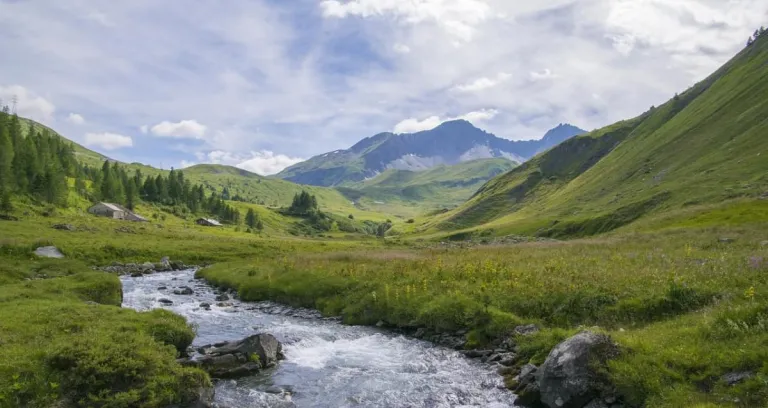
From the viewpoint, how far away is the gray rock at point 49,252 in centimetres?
4844

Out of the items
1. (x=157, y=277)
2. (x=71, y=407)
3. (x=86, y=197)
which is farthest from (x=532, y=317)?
(x=86, y=197)

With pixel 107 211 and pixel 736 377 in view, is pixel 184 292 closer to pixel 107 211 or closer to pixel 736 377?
pixel 736 377

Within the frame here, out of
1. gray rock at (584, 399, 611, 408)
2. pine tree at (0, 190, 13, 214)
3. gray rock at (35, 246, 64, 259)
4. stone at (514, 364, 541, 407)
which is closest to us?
gray rock at (584, 399, 611, 408)

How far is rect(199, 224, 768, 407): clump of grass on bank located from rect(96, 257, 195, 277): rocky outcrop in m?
15.4

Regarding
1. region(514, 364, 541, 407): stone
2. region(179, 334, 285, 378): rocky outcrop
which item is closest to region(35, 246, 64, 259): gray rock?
region(179, 334, 285, 378): rocky outcrop

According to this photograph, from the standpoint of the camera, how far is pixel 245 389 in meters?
18.7

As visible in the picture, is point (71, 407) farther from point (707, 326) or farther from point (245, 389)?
point (707, 326)

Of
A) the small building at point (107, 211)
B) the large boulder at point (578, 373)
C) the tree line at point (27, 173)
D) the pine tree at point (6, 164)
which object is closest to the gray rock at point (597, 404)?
the large boulder at point (578, 373)

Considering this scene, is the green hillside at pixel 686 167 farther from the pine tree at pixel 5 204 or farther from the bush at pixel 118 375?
the pine tree at pixel 5 204

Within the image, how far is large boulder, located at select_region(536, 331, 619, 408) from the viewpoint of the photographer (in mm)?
15750

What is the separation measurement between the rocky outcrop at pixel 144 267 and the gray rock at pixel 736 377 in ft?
182

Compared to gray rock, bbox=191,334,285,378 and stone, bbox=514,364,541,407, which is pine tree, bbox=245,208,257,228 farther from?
stone, bbox=514,364,541,407

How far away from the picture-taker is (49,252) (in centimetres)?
5044

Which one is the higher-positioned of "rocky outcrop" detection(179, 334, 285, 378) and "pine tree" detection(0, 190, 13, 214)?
"pine tree" detection(0, 190, 13, 214)
